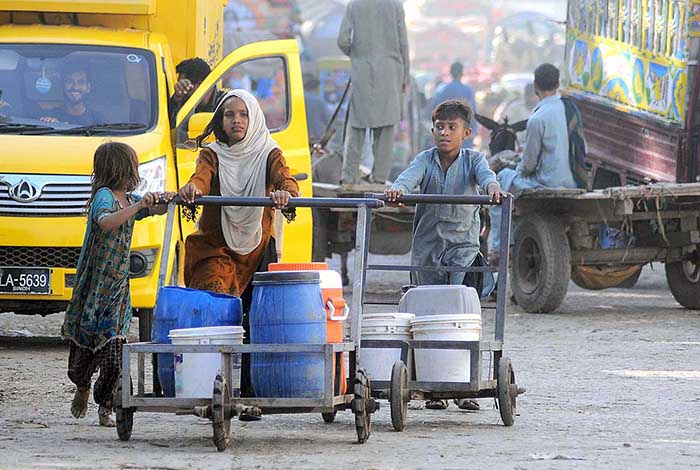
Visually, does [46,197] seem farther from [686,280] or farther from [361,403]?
[686,280]

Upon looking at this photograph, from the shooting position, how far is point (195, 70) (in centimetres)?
1113

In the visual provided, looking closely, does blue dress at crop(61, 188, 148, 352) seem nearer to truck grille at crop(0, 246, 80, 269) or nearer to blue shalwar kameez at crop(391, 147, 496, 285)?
blue shalwar kameez at crop(391, 147, 496, 285)

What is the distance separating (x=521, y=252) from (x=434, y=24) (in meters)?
50.6

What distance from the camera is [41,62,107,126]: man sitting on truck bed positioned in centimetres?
1062

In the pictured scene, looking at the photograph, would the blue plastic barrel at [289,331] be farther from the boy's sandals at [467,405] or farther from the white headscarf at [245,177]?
the boy's sandals at [467,405]

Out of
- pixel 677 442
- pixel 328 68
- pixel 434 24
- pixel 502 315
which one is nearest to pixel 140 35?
pixel 502 315

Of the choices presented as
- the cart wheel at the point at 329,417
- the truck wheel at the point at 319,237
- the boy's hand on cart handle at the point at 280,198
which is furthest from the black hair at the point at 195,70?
the boy's hand on cart handle at the point at 280,198

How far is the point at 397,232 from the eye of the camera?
46.4ft

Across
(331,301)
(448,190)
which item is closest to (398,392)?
(331,301)

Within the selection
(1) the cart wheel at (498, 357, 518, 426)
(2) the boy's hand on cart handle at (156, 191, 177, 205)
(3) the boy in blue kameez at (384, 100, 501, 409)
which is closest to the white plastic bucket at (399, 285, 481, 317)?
(1) the cart wheel at (498, 357, 518, 426)

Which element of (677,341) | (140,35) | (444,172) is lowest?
(677,341)

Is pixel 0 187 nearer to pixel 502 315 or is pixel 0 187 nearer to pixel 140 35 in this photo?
pixel 140 35

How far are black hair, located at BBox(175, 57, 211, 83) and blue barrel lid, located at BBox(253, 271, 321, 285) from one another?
15.3 ft

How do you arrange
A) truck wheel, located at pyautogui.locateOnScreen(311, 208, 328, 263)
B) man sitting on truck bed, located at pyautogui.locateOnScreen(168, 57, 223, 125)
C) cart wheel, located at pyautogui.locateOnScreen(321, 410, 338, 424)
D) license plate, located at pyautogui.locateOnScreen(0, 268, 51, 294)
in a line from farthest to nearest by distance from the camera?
truck wheel, located at pyautogui.locateOnScreen(311, 208, 328, 263) → man sitting on truck bed, located at pyautogui.locateOnScreen(168, 57, 223, 125) → license plate, located at pyautogui.locateOnScreen(0, 268, 51, 294) → cart wheel, located at pyautogui.locateOnScreen(321, 410, 338, 424)
